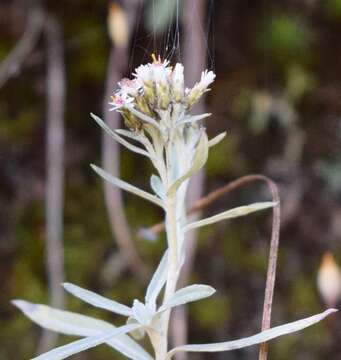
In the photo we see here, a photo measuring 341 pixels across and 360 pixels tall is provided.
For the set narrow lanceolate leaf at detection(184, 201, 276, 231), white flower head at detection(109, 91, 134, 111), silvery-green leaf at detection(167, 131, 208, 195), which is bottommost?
narrow lanceolate leaf at detection(184, 201, 276, 231)

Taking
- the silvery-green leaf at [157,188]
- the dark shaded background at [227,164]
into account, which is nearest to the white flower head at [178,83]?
the silvery-green leaf at [157,188]

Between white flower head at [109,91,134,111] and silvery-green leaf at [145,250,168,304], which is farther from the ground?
white flower head at [109,91,134,111]

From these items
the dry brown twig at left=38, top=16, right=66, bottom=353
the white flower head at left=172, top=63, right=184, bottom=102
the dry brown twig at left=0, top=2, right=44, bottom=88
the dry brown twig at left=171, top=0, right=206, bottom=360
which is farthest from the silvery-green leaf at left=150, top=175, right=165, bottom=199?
the dry brown twig at left=0, top=2, right=44, bottom=88

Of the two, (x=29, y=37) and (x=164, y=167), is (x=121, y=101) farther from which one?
(x=29, y=37)

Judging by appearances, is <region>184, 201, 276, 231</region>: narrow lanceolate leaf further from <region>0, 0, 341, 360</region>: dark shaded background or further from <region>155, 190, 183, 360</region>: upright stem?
<region>0, 0, 341, 360</region>: dark shaded background

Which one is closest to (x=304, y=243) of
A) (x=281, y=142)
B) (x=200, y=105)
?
(x=281, y=142)

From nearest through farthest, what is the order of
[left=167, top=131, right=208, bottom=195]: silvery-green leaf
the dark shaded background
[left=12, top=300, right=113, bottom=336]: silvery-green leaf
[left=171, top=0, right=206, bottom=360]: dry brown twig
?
[left=167, top=131, right=208, bottom=195]: silvery-green leaf
[left=12, top=300, right=113, bottom=336]: silvery-green leaf
[left=171, top=0, right=206, bottom=360]: dry brown twig
the dark shaded background

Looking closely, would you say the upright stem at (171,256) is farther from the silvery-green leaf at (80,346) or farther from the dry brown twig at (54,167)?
the dry brown twig at (54,167)
